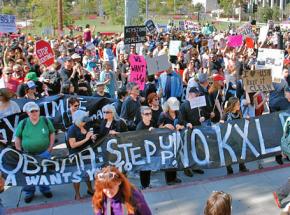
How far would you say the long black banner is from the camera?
662cm

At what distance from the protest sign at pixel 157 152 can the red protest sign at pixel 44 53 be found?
17.3 feet

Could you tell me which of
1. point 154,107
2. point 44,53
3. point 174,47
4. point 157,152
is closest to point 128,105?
point 154,107

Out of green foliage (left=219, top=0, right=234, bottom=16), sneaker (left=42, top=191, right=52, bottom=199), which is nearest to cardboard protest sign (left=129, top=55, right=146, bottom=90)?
sneaker (left=42, top=191, right=52, bottom=199)

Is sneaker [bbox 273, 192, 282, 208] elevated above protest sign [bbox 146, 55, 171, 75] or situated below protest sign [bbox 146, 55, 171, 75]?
below

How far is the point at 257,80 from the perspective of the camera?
27.7ft

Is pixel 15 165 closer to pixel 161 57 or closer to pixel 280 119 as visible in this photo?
pixel 280 119

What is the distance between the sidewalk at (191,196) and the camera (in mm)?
6383

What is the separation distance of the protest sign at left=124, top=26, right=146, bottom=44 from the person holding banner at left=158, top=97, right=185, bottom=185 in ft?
18.8

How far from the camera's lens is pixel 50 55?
459 inches

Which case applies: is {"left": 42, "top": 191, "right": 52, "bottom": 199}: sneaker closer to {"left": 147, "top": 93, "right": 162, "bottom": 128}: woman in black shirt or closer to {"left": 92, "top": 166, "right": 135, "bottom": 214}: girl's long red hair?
{"left": 147, "top": 93, "right": 162, "bottom": 128}: woman in black shirt

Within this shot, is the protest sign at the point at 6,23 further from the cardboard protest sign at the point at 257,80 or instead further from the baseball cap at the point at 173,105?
the baseball cap at the point at 173,105

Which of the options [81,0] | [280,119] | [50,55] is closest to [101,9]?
[81,0]

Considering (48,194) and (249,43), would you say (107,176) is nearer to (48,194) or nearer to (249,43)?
(48,194)

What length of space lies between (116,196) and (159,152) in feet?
9.95
